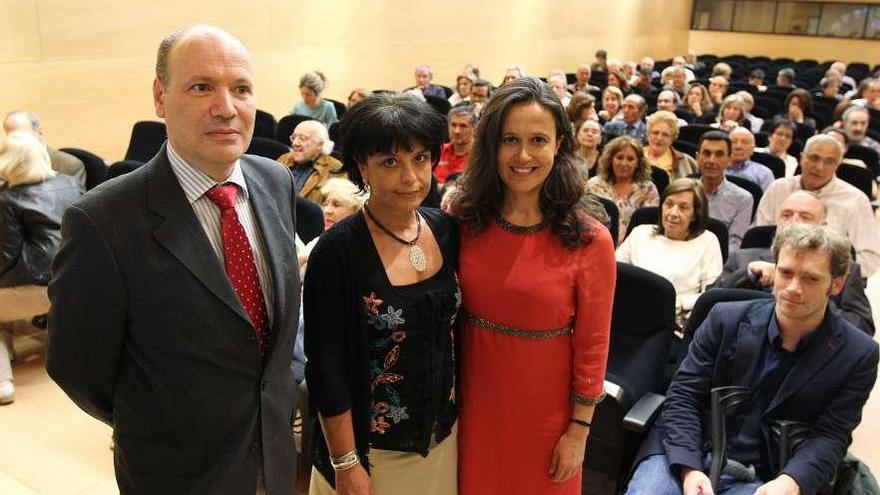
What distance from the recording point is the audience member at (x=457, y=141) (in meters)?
5.27

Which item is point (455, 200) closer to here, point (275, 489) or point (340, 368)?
point (340, 368)

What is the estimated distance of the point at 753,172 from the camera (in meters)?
5.24

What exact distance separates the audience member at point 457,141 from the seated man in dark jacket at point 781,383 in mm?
3131

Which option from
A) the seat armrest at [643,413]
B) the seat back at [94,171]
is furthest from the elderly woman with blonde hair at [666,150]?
the seat back at [94,171]

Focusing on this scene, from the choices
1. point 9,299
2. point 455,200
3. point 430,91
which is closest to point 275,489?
point 455,200

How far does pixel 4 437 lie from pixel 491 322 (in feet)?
8.93

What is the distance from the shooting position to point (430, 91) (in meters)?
9.82

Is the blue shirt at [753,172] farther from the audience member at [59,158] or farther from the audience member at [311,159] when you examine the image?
the audience member at [59,158]

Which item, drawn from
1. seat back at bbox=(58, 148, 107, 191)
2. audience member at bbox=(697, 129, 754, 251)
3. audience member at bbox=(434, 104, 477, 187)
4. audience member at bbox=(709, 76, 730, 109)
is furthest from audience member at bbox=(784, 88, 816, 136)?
seat back at bbox=(58, 148, 107, 191)

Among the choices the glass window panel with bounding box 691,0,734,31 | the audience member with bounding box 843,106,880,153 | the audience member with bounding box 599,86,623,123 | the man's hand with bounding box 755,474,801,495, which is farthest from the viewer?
the glass window panel with bounding box 691,0,734,31

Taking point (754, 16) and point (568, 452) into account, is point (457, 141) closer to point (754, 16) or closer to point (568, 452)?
point (568, 452)

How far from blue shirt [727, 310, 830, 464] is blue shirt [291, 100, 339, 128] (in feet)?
19.6

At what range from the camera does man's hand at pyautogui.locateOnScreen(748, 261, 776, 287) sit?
2975 millimetres

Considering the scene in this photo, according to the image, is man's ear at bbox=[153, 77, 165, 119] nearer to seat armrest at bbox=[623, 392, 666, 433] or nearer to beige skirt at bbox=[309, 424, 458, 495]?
beige skirt at bbox=[309, 424, 458, 495]
